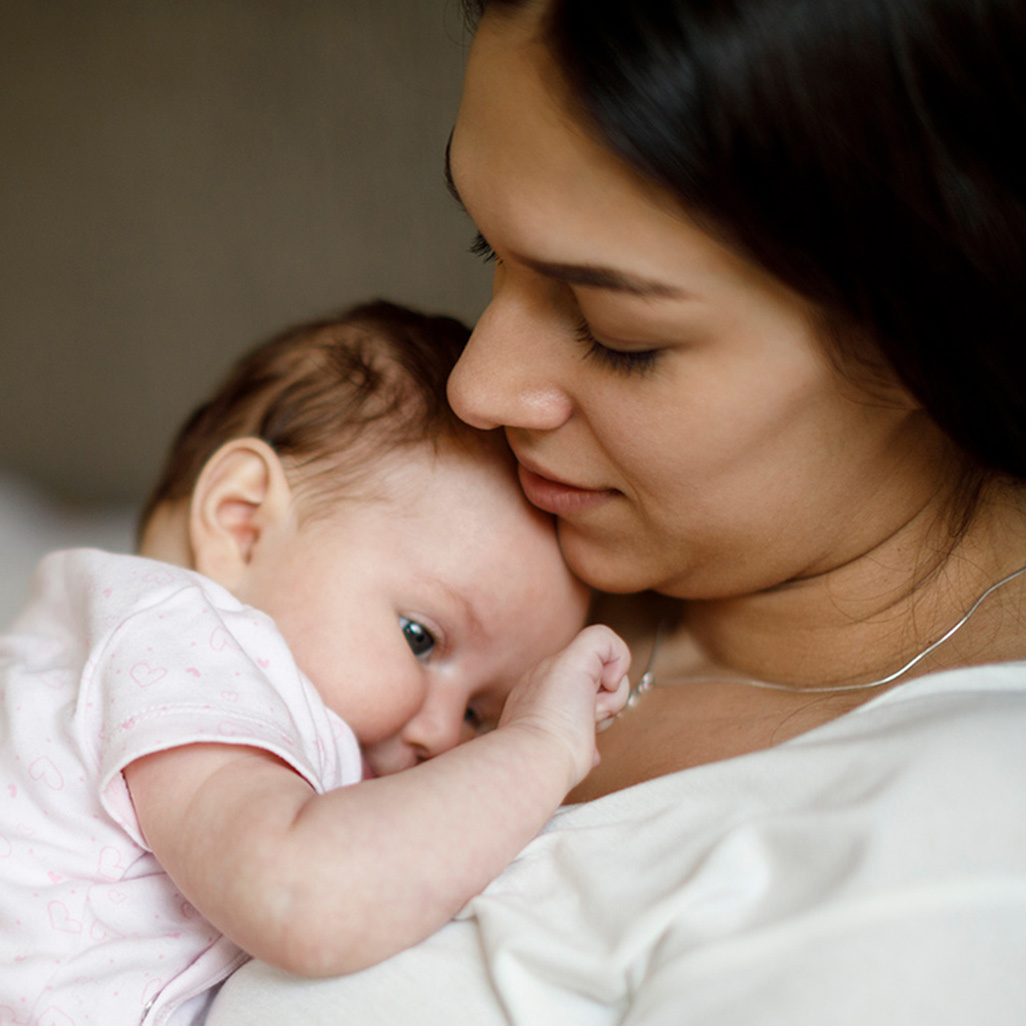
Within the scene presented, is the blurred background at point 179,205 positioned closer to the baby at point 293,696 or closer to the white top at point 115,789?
the baby at point 293,696

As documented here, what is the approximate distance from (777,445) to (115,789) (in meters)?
0.67

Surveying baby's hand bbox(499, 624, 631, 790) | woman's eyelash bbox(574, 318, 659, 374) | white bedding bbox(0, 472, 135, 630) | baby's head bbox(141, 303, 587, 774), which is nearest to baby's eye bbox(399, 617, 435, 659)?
baby's head bbox(141, 303, 587, 774)

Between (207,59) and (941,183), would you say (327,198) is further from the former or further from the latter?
(941,183)

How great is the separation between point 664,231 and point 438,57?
1.55 metres

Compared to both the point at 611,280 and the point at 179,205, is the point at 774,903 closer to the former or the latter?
the point at 611,280

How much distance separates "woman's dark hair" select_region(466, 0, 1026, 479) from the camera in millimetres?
773

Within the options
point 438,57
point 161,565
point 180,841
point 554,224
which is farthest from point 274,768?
point 438,57

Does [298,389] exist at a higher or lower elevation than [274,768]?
higher

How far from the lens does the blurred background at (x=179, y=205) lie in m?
2.30

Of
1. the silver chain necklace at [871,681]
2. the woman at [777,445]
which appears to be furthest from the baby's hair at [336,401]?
the silver chain necklace at [871,681]

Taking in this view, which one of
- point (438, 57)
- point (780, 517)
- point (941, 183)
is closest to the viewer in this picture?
point (941, 183)

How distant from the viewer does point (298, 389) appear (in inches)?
51.9

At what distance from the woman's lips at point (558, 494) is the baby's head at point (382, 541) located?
56mm

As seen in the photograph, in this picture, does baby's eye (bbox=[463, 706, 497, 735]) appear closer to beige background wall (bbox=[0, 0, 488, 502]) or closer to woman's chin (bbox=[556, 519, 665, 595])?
woman's chin (bbox=[556, 519, 665, 595])
